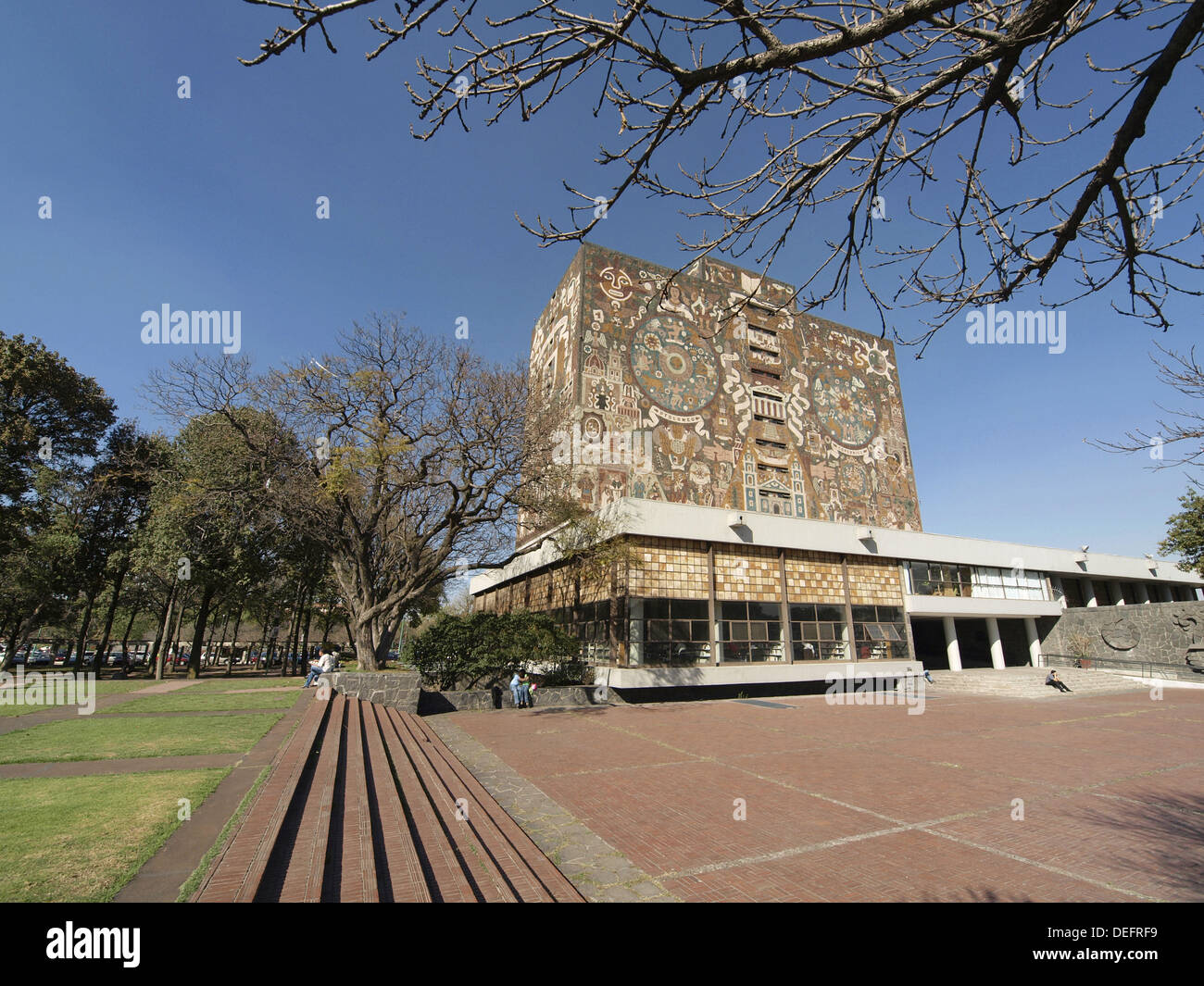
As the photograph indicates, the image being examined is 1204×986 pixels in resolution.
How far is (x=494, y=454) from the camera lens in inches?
→ 636

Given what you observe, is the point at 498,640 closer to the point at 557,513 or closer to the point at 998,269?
the point at 557,513

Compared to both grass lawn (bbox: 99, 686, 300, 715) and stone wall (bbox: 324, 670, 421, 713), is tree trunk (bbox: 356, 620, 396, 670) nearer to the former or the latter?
stone wall (bbox: 324, 670, 421, 713)

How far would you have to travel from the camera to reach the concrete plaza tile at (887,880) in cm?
455

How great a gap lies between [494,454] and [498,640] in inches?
251

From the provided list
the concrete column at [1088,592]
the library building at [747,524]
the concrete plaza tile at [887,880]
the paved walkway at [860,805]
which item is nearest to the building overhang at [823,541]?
the library building at [747,524]

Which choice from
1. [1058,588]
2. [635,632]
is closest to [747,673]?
[635,632]

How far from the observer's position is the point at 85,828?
4781 mm

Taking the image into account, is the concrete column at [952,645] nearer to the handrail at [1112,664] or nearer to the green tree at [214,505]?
the handrail at [1112,664]

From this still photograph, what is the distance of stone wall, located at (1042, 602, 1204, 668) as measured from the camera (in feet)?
90.1

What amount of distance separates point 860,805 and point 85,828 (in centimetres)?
854

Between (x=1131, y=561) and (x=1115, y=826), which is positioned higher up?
(x=1131, y=561)

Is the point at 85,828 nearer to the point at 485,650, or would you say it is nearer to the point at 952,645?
the point at 485,650
